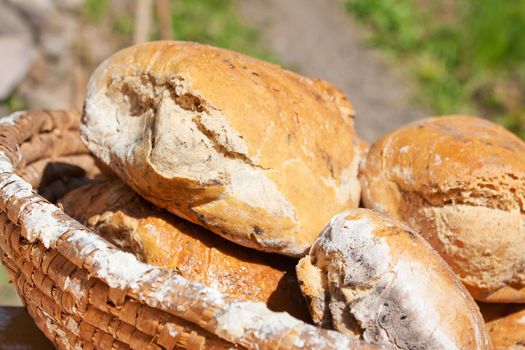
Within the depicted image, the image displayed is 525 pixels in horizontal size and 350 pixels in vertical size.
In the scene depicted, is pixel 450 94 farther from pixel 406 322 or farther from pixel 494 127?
pixel 406 322

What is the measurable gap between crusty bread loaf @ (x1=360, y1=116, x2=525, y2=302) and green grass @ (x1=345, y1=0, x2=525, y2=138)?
3.70 m

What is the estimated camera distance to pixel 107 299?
3.10ft

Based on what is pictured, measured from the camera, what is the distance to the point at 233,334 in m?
0.85

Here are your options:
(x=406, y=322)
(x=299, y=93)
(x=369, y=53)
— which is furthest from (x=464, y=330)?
(x=369, y=53)

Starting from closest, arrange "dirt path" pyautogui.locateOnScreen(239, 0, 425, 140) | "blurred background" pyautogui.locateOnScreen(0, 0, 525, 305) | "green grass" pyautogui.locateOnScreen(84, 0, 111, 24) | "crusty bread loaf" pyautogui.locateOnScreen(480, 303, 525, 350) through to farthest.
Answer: "crusty bread loaf" pyautogui.locateOnScreen(480, 303, 525, 350), "blurred background" pyautogui.locateOnScreen(0, 0, 525, 305), "green grass" pyautogui.locateOnScreen(84, 0, 111, 24), "dirt path" pyautogui.locateOnScreen(239, 0, 425, 140)

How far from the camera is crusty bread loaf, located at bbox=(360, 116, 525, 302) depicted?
1212 mm

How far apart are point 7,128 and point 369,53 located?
4332mm

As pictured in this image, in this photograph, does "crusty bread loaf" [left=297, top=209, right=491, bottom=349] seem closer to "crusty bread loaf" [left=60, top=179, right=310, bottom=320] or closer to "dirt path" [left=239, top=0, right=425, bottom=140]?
"crusty bread loaf" [left=60, top=179, right=310, bottom=320]

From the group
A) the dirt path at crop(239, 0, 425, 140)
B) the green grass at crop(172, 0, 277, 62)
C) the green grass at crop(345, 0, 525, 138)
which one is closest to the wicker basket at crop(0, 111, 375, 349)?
the green grass at crop(172, 0, 277, 62)

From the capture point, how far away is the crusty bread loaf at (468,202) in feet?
3.98

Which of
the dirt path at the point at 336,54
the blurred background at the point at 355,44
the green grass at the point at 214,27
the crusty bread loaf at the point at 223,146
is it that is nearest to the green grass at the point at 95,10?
the blurred background at the point at 355,44

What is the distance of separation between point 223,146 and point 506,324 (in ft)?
2.06

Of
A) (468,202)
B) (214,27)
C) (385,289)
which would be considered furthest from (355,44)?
(385,289)

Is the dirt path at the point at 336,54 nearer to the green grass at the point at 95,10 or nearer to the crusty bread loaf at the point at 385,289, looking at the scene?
the green grass at the point at 95,10
